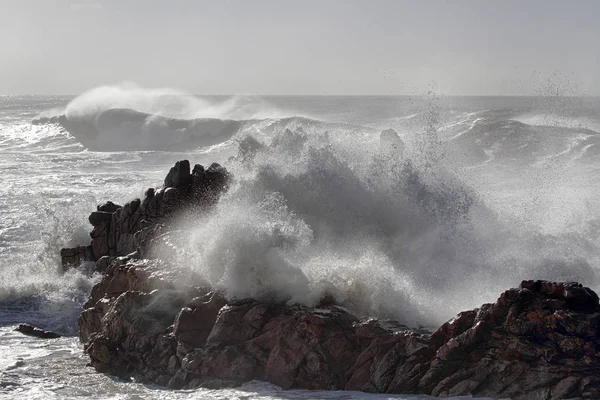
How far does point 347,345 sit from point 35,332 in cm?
573

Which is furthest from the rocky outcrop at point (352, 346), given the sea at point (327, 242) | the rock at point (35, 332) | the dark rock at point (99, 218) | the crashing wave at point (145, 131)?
the crashing wave at point (145, 131)

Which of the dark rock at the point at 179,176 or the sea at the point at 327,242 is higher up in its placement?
the dark rock at the point at 179,176

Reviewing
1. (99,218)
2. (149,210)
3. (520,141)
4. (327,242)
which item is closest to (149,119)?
(520,141)

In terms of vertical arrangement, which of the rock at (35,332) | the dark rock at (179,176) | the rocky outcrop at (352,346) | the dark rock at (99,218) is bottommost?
the rock at (35,332)

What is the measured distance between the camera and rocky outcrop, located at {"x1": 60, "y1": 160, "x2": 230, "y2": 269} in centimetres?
1401

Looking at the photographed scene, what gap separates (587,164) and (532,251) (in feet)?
46.5

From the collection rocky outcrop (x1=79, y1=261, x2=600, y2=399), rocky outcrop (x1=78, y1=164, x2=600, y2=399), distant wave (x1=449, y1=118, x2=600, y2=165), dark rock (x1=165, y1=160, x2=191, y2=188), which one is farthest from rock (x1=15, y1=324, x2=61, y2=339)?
distant wave (x1=449, y1=118, x2=600, y2=165)

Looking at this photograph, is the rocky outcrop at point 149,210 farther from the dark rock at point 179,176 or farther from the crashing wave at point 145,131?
the crashing wave at point 145,131

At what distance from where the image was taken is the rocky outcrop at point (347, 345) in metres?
7.43

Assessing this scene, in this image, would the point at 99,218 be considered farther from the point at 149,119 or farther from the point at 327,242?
the point at 149,119

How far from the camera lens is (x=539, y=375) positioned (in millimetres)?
7312

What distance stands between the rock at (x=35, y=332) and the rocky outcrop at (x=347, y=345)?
4.83 ft

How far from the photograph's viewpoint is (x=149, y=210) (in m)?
14.2

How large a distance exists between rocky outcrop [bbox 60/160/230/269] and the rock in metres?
2.37
